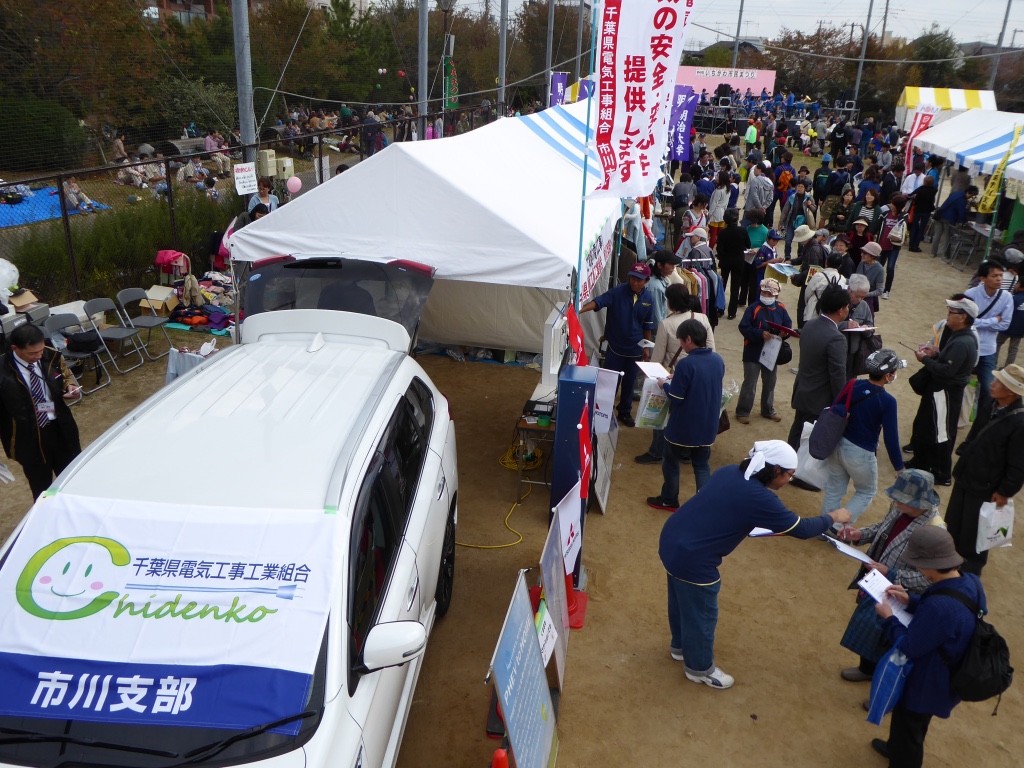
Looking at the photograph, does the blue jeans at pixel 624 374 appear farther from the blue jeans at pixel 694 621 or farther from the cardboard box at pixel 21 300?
the cardboard box at pixel 21 300

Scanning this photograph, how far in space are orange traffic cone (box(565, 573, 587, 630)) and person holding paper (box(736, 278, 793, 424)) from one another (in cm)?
366

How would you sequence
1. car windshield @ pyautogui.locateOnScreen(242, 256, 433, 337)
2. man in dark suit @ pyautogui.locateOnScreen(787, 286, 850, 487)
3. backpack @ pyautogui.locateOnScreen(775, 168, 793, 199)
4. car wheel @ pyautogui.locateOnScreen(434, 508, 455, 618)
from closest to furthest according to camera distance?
car wheel @ pyautogui.locateOnScreen(434, 508, 455, 618)
man in dark suit @ pyautogui.locateOnScreen(787, 286, 850, 487)
car windshield @ pyautogui.locateOnScreen(242, 256, 433, 337)
backpack @ pyautogui.locateOnScreen(775, 168, 793, 199)

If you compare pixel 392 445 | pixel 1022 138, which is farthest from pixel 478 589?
pixel 1022 138

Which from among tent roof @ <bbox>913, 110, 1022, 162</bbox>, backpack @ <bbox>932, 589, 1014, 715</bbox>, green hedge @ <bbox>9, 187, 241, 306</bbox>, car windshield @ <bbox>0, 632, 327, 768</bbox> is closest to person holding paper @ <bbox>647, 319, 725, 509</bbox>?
backpack @ <bbox>932, 589, 1014, 715</bbox>

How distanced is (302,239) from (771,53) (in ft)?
179

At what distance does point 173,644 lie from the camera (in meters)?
2.93

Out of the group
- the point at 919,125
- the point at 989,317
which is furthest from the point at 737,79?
the point at 989,317

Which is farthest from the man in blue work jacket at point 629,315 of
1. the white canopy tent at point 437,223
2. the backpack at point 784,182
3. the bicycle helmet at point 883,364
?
the backpack at point 784,182

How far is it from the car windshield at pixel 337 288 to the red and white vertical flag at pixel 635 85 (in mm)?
1836

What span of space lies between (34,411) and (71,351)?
356 cm

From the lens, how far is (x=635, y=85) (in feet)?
20.7

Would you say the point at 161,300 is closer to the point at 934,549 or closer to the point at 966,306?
the point at 966,306

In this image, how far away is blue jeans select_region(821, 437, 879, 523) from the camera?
595 cm

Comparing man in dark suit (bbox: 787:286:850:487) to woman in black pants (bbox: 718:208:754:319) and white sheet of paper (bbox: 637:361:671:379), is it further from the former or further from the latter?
woman in black pants (bbox: 718:208:754:319)
